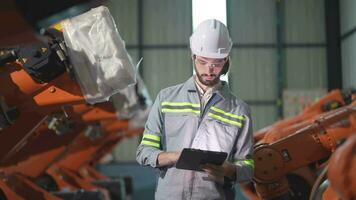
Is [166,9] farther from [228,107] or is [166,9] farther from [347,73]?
[228,107]

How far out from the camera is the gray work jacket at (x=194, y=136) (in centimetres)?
326

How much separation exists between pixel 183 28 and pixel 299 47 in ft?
11.2

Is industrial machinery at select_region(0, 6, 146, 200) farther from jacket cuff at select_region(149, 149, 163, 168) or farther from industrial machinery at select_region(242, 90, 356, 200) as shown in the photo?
industrial machinery at select_region(242, 90, 356, 200)

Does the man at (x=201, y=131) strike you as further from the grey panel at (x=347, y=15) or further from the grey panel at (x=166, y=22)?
the grey panel at (x=347, y=15)

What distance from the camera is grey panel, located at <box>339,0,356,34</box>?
53.5 ft

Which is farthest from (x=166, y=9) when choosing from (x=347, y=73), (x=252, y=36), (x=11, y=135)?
(x=11, y=135)

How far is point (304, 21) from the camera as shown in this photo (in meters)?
17.2

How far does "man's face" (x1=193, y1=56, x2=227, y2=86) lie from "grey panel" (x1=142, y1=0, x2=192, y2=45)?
12.4m

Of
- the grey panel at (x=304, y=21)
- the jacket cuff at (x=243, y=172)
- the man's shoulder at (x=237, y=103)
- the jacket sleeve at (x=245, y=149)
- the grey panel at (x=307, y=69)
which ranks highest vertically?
the man's shoulder at (x=237, y=103)

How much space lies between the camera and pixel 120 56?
3701 millimetres

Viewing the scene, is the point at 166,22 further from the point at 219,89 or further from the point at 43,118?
the point at 219,89

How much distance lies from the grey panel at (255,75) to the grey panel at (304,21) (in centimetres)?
81

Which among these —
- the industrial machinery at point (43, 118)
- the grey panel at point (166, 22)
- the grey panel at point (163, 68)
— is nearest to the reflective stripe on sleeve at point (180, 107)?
the industrial machinery at point (43, 118)

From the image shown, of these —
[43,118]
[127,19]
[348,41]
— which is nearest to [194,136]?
[43,118]
